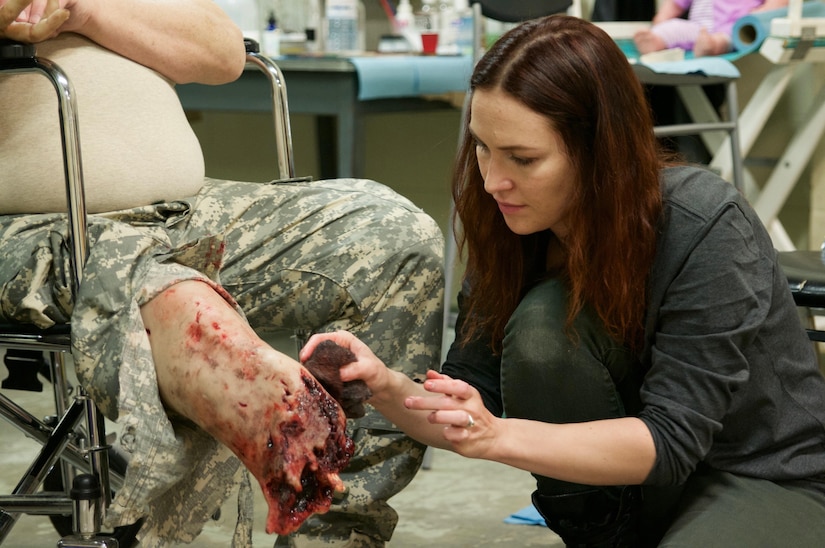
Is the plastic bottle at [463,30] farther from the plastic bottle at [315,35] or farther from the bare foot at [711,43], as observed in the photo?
the bare foot at [711,43]

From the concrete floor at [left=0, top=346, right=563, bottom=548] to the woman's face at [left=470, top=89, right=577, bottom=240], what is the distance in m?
0.72

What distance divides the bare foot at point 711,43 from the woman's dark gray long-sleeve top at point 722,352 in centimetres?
158

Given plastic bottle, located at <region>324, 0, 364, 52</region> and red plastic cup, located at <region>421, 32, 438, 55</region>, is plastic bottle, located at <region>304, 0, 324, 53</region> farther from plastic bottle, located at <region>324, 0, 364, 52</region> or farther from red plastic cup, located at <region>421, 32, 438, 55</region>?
red plastic cup, located at <region>421, 32, 438, 55</region>

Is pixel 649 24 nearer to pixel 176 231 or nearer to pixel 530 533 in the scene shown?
pixel 530 533

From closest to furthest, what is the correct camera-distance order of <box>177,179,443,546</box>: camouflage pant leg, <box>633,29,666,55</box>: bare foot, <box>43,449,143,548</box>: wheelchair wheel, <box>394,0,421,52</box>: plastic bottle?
<box>177,179,443,546</box>: camouflage pant leg, <box>43,449,143,548</box>: wheelchair wheel, <box>633,29,666,55</box>: bare foot, <box>394,0,421,52</box>: plastic bottle

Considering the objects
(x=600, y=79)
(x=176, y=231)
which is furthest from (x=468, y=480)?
(x=600, y=79)

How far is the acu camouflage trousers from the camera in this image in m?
1.11

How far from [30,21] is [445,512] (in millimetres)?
1096

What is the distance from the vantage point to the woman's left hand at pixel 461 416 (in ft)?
3.48

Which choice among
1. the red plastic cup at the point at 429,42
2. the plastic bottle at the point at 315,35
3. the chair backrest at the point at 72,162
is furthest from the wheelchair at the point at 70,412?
the plastic bottle at the point at 315,35

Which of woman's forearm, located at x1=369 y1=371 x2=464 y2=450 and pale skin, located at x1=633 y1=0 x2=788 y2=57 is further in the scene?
pale skin, located at x1=633 y1=0 x2=788 y2=57

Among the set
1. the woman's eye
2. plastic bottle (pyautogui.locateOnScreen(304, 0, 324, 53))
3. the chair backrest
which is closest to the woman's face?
the woman's eye

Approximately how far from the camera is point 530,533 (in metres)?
1.72

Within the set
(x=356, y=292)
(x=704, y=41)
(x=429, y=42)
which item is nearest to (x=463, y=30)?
(x=429, y=42)
